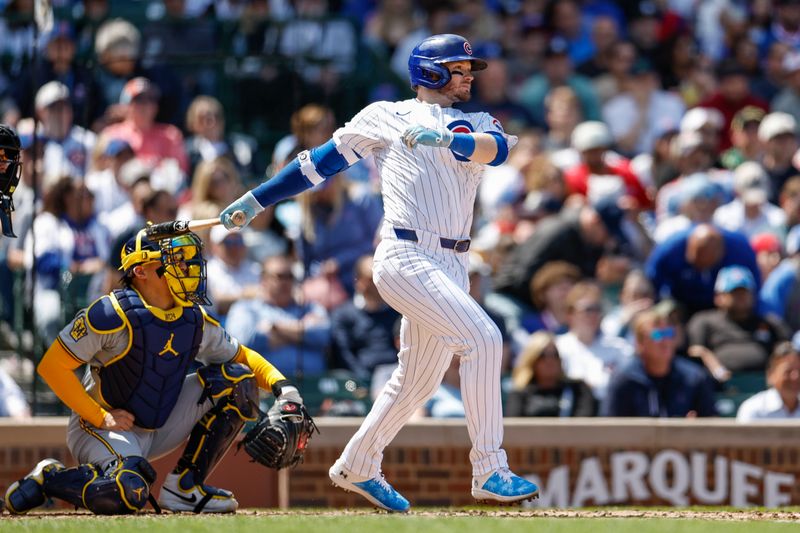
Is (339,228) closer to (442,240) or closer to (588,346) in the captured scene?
(588,346)

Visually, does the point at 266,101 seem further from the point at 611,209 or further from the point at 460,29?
the point at 460,29

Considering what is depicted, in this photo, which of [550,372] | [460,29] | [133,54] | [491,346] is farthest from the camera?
[460,29]

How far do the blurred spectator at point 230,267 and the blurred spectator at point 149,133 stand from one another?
93 cm

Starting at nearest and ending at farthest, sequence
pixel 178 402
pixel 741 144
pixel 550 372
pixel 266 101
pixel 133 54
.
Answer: pixel 178 402, pixel 550 372, pixel 266 101, pixel 133 54, pixel 741 144

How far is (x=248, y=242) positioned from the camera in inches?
404

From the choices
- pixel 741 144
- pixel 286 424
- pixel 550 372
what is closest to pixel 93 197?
pixel 550 372

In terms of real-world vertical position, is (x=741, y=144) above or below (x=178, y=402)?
above

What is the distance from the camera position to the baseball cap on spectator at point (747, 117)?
12148 mm

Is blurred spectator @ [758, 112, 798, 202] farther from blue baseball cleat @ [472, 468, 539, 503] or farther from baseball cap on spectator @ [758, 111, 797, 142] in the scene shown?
blue baseball cleat @ [472, 468, 539, 503]

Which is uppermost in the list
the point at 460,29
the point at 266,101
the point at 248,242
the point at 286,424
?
the point at 460,29

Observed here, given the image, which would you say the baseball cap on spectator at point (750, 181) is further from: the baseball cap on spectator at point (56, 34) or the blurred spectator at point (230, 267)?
the baseball cap on spectator at point (56, 34)

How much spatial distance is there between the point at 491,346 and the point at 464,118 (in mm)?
911

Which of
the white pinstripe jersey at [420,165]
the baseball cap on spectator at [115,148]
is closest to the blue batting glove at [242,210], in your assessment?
the white pinstripe jersey at [420,165]

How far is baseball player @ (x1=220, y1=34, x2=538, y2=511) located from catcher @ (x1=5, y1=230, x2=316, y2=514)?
1.10ft
